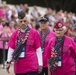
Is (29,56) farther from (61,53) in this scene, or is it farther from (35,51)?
(61,53)

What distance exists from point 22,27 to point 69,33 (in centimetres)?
573

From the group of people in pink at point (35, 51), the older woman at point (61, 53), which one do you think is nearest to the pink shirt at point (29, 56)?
the group of people in pink at point (35, 51)

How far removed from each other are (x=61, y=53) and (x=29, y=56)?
613 millimetres

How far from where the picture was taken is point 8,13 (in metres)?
21.5

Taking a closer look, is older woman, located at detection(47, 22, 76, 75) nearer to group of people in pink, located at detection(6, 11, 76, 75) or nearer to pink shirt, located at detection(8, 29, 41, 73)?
group of people in pink, located at detection(6, 11, 76, 75)

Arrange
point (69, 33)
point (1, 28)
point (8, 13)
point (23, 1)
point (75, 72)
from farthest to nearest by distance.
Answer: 1. point (23, 1)
2. point (8, 13)
3. point (1, 28)
4. point (69, 33)
5. point (75, 72)

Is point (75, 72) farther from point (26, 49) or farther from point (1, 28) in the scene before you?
point (1, 28)

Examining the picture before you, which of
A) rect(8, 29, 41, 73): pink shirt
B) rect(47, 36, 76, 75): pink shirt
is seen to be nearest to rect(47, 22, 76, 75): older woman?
rect(47, 36, 76, 75): pink shirt

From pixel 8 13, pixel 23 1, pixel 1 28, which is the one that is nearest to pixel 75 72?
pixel 1 28

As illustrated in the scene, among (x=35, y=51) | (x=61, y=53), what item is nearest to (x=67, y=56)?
(x=61, y=53)

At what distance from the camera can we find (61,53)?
8.44 m

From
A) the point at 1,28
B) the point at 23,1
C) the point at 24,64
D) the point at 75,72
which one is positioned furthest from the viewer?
the point at 23,1

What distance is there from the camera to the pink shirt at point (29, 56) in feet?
27.7

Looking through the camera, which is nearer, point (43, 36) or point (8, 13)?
point (43, 36)
